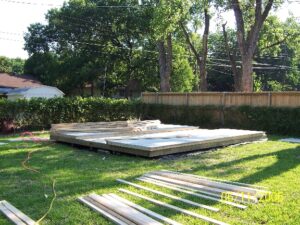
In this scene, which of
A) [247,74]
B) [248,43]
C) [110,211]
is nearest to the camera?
[110,211]

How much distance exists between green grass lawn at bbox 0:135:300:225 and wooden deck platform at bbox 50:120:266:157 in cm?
29

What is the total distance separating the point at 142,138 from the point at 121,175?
3536 millimetres

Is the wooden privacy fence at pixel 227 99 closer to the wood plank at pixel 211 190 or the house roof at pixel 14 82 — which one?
the wood plank at pixel 211 190

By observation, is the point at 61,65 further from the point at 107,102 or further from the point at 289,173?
the point at 289,173

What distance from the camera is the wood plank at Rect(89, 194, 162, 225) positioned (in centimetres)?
418

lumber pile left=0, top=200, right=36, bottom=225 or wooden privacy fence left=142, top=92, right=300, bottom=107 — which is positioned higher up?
wooden privacy fence left=142, top=92, right=300, bottom=107

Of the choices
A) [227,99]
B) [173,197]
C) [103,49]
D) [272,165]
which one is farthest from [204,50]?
[173,197]

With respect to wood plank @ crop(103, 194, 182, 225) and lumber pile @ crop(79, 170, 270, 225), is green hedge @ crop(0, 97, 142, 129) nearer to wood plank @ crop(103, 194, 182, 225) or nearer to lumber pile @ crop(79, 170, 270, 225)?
lumber pile @ crop(79, 170, 270, 225)

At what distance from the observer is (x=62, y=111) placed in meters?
17.0

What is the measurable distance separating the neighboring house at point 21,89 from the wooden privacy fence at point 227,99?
1030cm

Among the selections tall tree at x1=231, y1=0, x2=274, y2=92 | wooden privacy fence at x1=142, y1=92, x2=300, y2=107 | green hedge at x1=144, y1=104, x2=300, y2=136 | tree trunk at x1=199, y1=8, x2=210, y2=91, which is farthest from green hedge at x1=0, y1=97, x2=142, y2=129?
tree trunk at x1=199, y1=8, x2=210, y2=91

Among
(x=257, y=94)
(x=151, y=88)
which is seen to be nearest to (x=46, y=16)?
(x=151, y=88)

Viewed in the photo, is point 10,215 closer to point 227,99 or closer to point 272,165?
point 272,165

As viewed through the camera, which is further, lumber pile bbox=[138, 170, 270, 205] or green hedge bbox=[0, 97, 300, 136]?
green hedge bbox=[0, 97, 300, 136]
